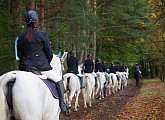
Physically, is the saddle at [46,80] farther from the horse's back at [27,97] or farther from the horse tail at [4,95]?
the horse tail at [4,95]

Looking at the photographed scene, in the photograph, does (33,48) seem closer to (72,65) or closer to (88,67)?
(72,65)

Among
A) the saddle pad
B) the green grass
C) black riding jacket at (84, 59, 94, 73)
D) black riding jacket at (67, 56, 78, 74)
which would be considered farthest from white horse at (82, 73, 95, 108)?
the saddle pad

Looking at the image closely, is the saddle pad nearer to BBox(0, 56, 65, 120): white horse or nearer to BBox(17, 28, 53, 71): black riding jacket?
BBox(17, 28, 53, 71): black riding jacket

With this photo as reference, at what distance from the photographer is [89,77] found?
52.1 ft

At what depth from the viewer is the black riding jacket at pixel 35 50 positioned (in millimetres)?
5793

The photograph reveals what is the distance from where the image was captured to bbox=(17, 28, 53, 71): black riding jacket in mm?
5793

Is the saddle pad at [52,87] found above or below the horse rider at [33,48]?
below

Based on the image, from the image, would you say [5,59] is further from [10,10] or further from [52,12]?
[52,12]

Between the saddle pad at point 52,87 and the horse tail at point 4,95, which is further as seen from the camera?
the saddle pad at point 52,87

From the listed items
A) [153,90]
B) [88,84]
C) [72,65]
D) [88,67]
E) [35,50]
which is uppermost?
[35,50]

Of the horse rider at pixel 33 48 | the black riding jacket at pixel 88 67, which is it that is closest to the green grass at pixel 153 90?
the black riding jacket at pixel 88 67

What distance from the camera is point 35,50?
19.1 feet

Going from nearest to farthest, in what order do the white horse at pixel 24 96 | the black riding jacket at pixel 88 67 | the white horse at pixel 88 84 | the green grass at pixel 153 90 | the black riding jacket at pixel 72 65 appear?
the white horse at pixel 24 96 < the black riding jacket at pixel 72 65 < the white horse at pixel 88 84 < the black riding jacket at pixel 88 67 < the green grass at pixel 153 90

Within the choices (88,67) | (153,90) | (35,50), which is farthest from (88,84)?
(35,50)
